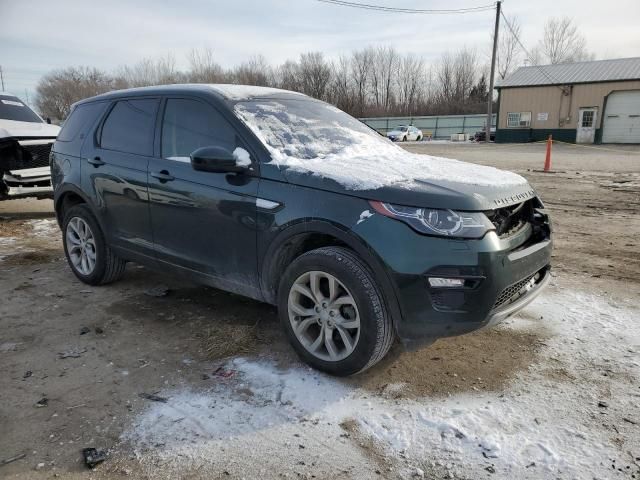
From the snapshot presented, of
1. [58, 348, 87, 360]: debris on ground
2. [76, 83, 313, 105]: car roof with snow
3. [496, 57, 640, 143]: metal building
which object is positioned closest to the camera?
[58, 348, 87, 360]: debris on ground

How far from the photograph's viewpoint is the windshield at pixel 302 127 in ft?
11.3

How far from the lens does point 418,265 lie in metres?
2.63

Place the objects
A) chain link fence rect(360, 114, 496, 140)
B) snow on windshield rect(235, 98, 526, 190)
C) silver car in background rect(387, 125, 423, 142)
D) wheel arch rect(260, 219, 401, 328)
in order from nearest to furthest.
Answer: wheel arch rect(260, 219, 401, 328)
snow on windshield rect(235, 98, 526, 190)
silver car in background rect(387, 125, 423, 142)
chain link fence rect(360, 114, 496, 140)

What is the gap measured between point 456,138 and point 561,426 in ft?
150

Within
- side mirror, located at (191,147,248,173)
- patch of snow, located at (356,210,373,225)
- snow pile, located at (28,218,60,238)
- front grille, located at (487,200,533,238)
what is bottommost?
snow pile, located at (28,218,60,238)

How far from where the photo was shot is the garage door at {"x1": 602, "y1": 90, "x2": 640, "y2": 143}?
101 ft

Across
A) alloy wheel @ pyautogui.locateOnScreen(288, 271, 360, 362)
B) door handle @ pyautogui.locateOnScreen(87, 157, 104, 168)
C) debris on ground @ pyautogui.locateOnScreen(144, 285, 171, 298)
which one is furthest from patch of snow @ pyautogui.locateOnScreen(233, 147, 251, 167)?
debris on ground @ pyautogui.locateOnScreen(144, 285, 171, 298)

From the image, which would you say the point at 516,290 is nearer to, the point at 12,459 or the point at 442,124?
the point at 12,459

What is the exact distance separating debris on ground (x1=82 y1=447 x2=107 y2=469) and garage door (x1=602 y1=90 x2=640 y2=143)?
36.4m

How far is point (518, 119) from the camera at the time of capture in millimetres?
35469

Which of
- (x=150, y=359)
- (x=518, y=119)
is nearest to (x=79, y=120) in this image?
(x=150, y=359)

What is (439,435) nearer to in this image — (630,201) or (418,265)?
(418,265)

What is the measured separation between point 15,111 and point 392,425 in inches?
403

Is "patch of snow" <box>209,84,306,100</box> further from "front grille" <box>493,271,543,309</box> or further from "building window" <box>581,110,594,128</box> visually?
"building window" <box>581,110,594,128</box>
